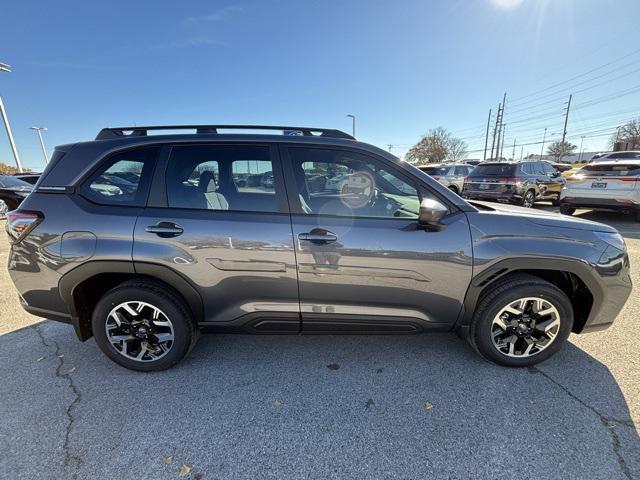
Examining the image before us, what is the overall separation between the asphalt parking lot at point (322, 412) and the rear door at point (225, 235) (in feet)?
1.80

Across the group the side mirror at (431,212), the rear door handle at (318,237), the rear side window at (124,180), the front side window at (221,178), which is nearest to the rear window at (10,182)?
the rear side window at (124,180)

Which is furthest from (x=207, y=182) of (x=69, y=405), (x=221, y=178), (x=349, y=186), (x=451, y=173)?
(x=451, y=173)

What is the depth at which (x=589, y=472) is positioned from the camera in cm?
169

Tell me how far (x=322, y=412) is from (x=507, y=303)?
1.62m

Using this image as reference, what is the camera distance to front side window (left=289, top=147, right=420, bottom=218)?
A: 7.73 ft

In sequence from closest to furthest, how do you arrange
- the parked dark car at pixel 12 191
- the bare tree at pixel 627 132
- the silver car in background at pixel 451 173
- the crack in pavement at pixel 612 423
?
the crack in pavement at pixel 612 423, the parked dark car at pixel 12 191, the silver car in background at pixel 451 173, the bare tree at pixel 627 132

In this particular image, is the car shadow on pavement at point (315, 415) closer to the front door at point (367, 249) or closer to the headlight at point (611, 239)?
the front door at point (367, 249)

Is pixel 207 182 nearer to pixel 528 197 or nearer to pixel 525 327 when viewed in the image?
pixel 525 327

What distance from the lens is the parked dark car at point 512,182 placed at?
9.83m

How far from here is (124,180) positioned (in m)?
2.40

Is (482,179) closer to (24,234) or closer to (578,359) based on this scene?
(578,359)

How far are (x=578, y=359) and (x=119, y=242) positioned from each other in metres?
3.84

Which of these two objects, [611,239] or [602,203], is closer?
[611,239]

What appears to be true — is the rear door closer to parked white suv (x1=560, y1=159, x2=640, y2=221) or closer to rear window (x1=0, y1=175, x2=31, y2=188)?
parked white suv (x1=560, y1=159, x2=640, y2=221)
